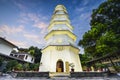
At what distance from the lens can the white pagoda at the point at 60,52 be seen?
63.7 feet

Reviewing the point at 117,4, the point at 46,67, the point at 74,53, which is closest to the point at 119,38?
the point at 117,4

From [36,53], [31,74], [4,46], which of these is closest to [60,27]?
[4,46]

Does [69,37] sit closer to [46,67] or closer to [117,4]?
[46,67]

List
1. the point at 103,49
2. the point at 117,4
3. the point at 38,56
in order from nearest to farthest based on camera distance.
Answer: the point at 103,49
the point at 117,4
the point at 38,56

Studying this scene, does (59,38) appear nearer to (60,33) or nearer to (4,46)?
(60,33)

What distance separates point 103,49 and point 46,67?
12.0 meters

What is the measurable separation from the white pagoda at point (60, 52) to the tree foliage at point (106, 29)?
238 inches

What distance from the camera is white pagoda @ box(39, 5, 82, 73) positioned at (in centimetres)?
1942

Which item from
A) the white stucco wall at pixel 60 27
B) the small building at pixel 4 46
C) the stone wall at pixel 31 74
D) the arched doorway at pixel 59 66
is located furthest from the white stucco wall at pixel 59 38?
the stone wall at pixel 31 74

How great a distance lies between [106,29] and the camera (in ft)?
39.2

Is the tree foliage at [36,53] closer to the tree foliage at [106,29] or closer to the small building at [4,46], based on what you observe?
the small building at [4,46]

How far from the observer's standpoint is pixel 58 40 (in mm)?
21812

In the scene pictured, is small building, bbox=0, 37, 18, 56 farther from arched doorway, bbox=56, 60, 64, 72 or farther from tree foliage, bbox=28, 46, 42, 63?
tree foliage, bbox=28, 46, 42, 63

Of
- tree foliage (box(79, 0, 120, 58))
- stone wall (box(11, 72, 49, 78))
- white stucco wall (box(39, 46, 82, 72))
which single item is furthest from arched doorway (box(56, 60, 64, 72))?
stone wall (box(11, 72, 49, 78))
